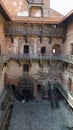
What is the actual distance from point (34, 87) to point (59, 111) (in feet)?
18.0

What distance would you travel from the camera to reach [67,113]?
17109 mm

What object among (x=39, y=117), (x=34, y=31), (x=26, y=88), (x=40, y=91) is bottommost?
(x=39, y=117)

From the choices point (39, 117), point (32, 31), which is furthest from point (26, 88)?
point (32, 31)

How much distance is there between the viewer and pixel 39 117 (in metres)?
16.6

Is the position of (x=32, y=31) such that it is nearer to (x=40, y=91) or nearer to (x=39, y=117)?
(x=40, y=91)

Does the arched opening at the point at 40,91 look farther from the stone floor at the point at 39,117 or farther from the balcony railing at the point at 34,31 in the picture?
the balcony railing at the point at 34,31

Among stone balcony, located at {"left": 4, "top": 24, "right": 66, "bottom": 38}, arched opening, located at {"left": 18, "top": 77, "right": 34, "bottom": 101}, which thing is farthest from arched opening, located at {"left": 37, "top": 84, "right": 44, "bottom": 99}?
stone balcony, located at {"left": 4, "top": 24, "right": 66, "bottom": 38}

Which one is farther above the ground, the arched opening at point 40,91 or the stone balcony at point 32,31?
the stone balcony at point 32,31

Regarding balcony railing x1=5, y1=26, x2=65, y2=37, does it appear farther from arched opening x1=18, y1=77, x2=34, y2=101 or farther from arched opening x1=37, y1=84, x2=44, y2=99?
arched opening x1=37, y1=84, x2=44, y2=99

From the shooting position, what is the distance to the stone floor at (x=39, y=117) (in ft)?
49.1

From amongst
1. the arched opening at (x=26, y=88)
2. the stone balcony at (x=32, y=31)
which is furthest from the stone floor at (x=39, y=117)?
the stone balcony at (x=32, y=31)

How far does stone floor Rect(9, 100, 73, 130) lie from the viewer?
1497 cm

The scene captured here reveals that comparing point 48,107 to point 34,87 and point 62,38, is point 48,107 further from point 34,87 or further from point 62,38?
point 62,38

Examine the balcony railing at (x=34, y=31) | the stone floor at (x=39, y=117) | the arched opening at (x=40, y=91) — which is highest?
the balcony railing at (x=34, y=31)
